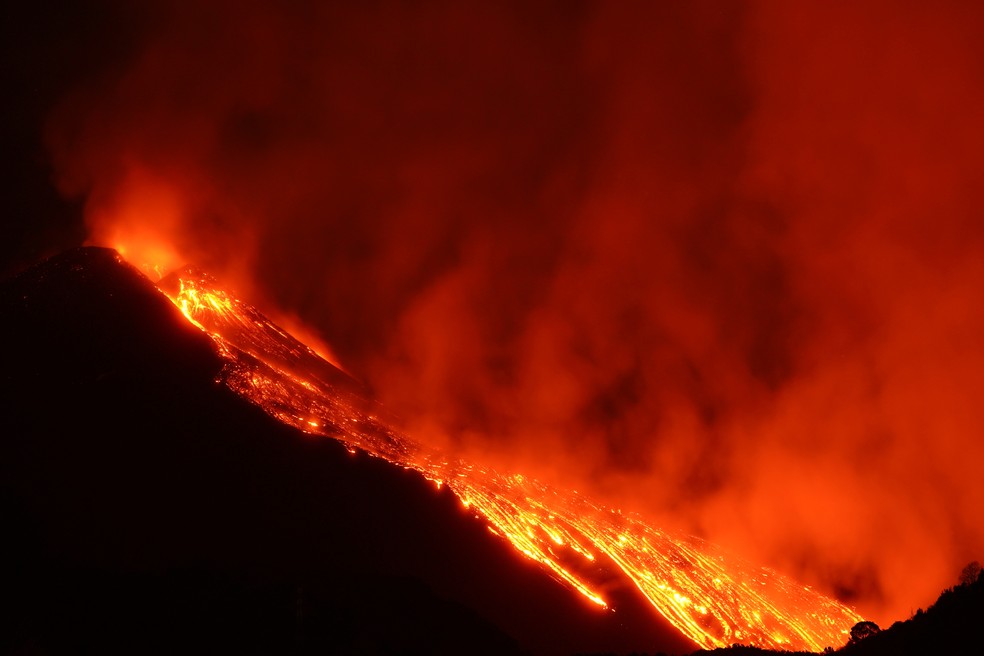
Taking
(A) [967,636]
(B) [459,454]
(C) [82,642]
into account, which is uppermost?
(B) [459,454]

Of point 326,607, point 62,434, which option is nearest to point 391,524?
point 326,607

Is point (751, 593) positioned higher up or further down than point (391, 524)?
higher up

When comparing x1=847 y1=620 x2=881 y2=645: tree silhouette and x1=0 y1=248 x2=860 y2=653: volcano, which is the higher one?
x1=847 y1=620 x2=881 y2=645: tree silhouette

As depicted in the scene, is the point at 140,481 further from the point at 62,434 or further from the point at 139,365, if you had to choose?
the point at 139,365

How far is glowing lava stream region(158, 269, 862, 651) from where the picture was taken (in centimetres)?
1816

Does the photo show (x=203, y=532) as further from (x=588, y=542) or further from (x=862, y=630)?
(x=862, y=630)

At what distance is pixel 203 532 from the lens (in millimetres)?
15945

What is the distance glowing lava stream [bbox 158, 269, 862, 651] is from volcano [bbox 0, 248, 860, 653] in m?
0.07

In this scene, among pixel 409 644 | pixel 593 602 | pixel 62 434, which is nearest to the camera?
pixel 409 644

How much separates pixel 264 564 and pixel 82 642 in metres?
3.03

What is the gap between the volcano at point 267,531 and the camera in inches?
526

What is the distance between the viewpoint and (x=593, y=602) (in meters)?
17.2

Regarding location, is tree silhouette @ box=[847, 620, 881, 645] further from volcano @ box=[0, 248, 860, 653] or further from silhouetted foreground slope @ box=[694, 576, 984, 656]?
volcano @ box=[0, 248, 860, 653]

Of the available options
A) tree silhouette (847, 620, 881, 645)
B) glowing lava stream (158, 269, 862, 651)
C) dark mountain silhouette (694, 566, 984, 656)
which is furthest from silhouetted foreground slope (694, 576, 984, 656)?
glowing lava stream (158, 269, 862, 651)
